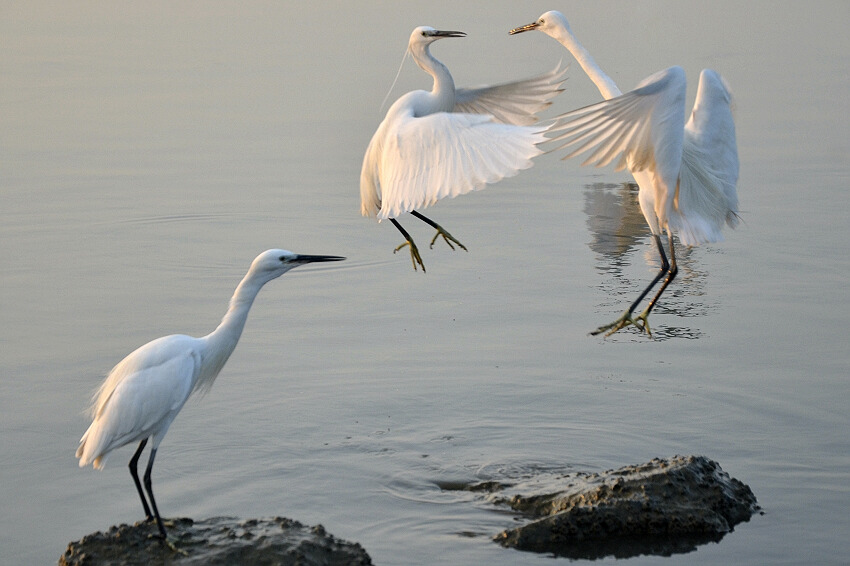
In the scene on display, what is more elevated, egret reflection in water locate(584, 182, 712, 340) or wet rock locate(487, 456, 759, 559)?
egret reflection in water locate(584, 182, 712, 340)

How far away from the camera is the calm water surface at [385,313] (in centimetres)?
608

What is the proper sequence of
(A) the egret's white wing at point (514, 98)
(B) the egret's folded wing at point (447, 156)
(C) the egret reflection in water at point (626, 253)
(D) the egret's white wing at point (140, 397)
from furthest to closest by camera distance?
(C) the egret reflection in water at point (626, 253)
(A) the egret's white wing at point (514, 98)
(B) the egret's folded wing at point (447, 156)
(D) the egret's white wing at point (140, 397)

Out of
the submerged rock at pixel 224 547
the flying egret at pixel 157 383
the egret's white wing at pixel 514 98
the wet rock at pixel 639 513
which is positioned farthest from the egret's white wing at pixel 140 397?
the egret's white wing at pixel 514 98

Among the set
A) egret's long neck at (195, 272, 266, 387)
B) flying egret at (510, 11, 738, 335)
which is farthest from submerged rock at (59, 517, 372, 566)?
flying egret at (510, 11, 738, 335)

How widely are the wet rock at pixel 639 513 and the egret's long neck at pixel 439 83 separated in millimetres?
2481

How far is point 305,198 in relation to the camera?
11.4 m

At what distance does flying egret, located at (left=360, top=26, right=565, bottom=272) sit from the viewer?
18.3 feet

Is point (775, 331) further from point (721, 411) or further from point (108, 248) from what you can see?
point (108, 248)

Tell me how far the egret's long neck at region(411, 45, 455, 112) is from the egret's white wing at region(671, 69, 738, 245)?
151 cm

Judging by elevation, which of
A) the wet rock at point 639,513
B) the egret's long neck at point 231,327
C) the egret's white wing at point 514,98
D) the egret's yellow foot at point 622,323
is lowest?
the wet rock at point 639,513

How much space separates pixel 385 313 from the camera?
8.53 m

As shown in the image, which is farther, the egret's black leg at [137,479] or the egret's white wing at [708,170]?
the egret's white wing at [708,170]

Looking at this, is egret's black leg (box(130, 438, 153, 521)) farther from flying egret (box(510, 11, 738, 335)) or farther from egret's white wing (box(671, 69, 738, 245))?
egret's white wing (box(671, 69, 738, 245))

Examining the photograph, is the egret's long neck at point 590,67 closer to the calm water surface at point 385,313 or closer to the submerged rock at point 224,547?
the calm water surface at point 385,313
